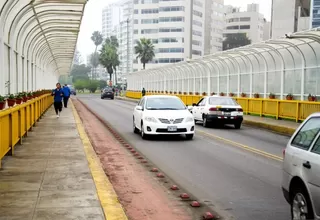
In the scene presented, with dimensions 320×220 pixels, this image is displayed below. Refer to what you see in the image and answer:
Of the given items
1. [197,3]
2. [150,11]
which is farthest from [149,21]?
[197,3]

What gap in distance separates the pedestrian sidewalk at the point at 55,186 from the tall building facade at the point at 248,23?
133707 millimetres

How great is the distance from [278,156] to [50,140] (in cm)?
677

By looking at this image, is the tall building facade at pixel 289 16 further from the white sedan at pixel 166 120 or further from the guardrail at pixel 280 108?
the white sedan at pixel 166 120

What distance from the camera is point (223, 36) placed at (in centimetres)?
14175

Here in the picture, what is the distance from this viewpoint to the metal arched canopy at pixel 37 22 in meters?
14.5

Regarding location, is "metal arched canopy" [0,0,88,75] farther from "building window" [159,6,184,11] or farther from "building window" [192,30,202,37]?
"building window" [192,30,202,37]

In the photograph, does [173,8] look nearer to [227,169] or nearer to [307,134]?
[227,169]

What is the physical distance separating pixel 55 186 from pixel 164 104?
869cm

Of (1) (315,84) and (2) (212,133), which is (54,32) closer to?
(2) (212,133)

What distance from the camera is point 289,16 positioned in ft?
220

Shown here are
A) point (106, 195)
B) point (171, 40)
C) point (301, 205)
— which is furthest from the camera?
point (171, 40)

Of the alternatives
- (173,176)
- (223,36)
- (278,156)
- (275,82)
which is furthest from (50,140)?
(223,36)

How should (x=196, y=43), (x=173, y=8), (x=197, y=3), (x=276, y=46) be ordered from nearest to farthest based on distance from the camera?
(x=276, y=46) → (x=173, y=8) → (x=196, y=43) → (x=197, y=3)

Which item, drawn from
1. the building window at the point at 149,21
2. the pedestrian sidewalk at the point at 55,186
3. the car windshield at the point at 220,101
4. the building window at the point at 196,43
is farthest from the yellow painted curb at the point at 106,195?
the building window at the point at 149,21
